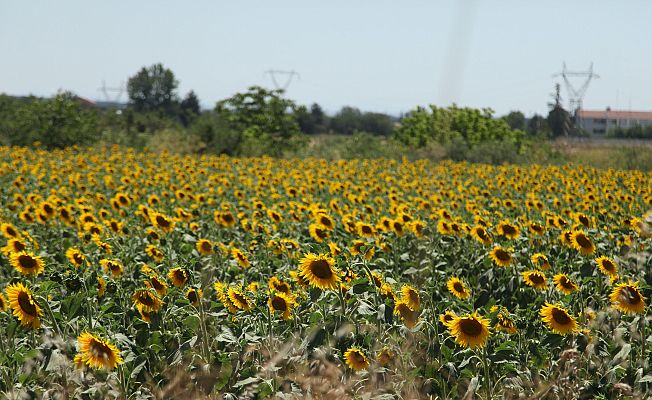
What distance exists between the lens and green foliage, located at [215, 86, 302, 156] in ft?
84.4

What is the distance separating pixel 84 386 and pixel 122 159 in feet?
41.1

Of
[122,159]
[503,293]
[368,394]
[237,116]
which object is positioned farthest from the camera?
[237,116]

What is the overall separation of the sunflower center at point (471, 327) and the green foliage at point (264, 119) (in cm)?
2052

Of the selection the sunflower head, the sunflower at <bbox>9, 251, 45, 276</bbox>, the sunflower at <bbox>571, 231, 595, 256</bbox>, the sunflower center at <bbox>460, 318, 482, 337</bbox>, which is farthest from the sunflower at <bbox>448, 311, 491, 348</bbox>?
the sunflower at <bbox>9, 251, 45, 276</bbox>

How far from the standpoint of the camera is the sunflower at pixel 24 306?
2.85 m

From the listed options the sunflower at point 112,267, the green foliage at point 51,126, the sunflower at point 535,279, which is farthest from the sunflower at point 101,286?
the green foliage at point 51,126

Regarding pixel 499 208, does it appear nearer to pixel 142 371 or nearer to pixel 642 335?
pixel 642 335

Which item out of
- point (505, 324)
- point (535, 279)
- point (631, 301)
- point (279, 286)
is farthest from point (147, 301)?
point (631, 301)

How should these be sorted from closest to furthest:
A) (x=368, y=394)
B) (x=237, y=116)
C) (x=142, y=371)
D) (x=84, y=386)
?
(x=368, y=394), (x=84, y=386), (x=142, y=371), (x=237, y=116)

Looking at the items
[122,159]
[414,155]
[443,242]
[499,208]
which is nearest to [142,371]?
[443,242]

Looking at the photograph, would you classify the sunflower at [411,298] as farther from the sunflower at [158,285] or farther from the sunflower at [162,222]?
the sunflower at [162,222]

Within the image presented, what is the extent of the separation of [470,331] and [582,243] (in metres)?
2.30

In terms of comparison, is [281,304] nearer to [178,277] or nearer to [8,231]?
[178,277]

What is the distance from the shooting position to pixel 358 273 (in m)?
3.52
